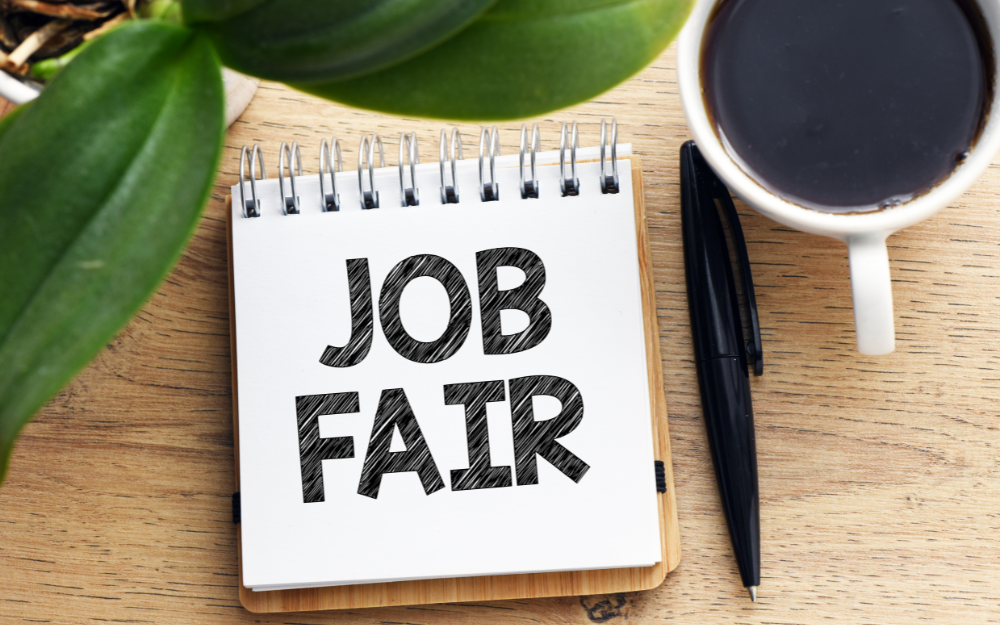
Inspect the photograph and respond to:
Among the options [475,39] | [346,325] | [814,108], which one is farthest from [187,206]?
[814,108]

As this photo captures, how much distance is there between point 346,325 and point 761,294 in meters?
0.28

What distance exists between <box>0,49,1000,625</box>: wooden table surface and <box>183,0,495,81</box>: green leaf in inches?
10.0

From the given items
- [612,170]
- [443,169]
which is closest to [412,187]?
[443,169]

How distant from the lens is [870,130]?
0.41 meters

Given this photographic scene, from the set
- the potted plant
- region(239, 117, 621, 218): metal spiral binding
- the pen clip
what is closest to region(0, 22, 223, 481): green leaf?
the potted plant

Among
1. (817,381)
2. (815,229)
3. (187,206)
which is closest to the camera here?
(187,206)

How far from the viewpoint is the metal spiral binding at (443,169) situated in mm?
480

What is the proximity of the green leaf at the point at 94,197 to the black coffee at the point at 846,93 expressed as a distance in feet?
0.95

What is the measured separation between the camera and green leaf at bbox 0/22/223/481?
0.25 metres

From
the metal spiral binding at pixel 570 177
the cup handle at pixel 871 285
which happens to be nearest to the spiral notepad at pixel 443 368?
the metal spiral binding at pixel 570 177

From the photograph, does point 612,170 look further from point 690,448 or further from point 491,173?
point 690,448

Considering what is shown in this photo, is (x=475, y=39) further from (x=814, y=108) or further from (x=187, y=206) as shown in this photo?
(x=814, y=108)

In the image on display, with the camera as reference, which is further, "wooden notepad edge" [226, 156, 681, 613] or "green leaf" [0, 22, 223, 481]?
"wooden notepad edge" [226, 156, 681, 613]

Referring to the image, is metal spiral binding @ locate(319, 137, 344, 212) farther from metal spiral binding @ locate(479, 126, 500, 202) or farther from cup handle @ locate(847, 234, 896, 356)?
cup handle @ locate(847, 234, 896, 356)
